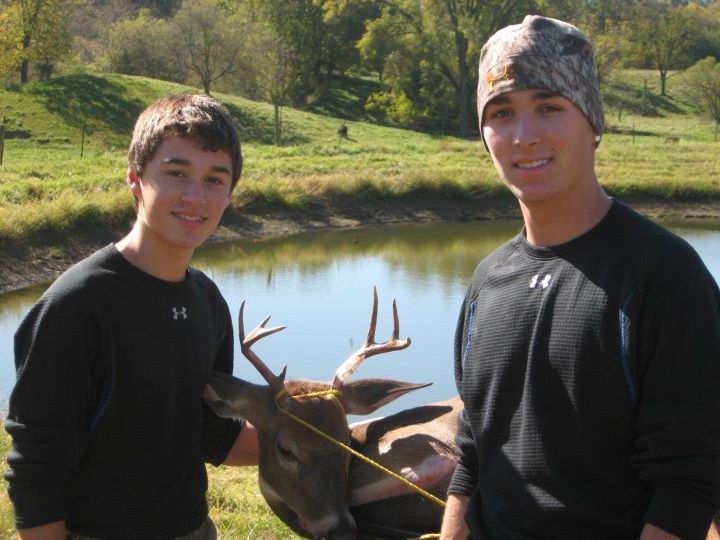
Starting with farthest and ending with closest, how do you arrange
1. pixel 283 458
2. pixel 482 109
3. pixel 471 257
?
pixel 471 257
pixel 283 458
pixel 482 109

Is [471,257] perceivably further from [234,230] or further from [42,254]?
[42,254]

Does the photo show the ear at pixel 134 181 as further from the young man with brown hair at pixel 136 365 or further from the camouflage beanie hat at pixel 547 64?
the camouflage beanie hat at pixel 547 64

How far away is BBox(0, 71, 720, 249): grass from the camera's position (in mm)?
18891

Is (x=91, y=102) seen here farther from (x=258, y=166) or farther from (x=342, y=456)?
(x=342, y=456)

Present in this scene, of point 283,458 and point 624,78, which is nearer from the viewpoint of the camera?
point 283,458

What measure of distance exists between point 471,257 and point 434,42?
3452 cm

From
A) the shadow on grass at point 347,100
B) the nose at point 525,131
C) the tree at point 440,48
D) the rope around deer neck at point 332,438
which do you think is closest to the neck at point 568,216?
the nose at point 525,131

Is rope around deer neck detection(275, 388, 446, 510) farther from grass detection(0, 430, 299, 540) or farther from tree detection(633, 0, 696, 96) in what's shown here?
A: tree detection(633, 0, 696, 96)

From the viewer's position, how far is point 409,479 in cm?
460

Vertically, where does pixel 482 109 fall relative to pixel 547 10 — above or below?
below

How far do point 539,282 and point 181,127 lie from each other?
4.76 feet

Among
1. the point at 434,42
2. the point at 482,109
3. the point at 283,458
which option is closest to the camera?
the point at 482,109

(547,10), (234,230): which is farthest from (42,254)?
(547,10)

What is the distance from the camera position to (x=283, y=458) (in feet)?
15.8
